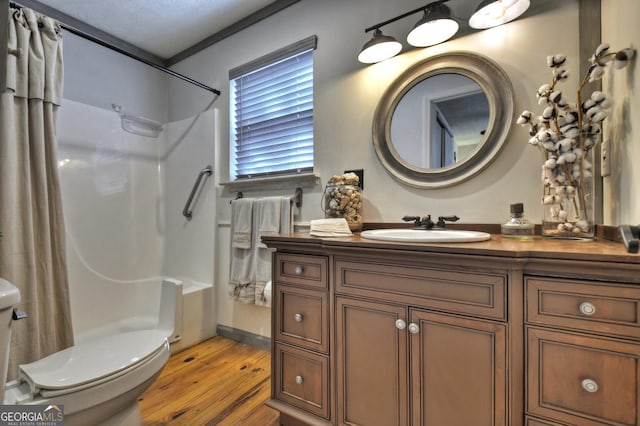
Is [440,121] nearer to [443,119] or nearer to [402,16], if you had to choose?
[443,119]

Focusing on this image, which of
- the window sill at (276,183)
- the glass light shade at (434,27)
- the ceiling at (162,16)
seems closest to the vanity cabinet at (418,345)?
the window sill at (276,183)

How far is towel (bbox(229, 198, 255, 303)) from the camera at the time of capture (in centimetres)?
205

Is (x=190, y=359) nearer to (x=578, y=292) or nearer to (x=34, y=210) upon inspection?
(x=34, y=210)

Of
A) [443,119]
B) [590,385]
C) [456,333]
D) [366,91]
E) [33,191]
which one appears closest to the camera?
[590,385]

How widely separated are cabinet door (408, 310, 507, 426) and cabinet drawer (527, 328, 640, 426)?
8cm

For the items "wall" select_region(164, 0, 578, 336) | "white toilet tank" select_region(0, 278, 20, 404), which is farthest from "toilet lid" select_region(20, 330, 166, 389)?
"wall" select_region(164, 0, 578, 336)

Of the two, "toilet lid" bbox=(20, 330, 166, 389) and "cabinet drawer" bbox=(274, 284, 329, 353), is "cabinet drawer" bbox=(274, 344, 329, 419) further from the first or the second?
"toilet lid" bbox=(20, 330, 166, 389)

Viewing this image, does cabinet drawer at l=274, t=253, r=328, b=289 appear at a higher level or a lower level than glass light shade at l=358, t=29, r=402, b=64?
lower

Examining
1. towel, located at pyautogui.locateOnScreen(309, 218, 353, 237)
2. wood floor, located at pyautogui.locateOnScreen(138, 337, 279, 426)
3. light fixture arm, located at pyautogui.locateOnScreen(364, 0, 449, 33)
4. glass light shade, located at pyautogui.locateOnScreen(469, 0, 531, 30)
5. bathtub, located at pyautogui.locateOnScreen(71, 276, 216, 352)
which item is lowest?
wood floor, located at pyautogui.locateOnScreen(138, 337, 279, 426)

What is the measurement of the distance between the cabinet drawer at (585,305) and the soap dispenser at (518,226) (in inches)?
13.9

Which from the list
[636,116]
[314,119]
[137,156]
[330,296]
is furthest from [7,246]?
[636,116]

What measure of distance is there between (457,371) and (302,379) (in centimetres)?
65

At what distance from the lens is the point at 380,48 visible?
1.50 meters

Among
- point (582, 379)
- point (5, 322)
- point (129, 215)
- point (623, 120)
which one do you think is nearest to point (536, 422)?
point (582, 379)
